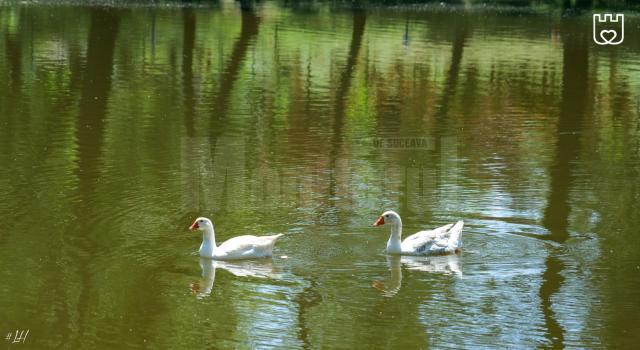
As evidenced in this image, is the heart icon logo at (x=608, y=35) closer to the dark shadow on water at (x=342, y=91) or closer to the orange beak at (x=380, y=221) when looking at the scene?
the dark shadow on water at (x=342, y=91)

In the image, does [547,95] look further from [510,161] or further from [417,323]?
[417,323]

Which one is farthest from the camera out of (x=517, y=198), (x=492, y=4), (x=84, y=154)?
(x=492, y=4)

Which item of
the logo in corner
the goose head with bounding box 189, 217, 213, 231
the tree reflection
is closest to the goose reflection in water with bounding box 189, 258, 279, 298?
the goose head with bounding box 189, 217, 213, 231

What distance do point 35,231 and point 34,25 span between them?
26634mm

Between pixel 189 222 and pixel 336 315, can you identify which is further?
pixel 189 222

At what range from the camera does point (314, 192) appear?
18.6m

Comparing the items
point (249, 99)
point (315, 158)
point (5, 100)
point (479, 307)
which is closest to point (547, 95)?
point (249, 99)

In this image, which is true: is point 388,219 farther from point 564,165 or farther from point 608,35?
point 608,35

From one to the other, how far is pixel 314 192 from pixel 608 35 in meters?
28.0

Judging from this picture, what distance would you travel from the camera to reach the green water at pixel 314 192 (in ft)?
42.9

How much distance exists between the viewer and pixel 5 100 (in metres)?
26.8

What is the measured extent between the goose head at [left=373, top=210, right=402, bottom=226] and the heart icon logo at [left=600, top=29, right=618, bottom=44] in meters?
28.5

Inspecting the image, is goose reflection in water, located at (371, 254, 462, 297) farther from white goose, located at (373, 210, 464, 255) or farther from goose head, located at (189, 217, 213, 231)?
goose head, located at (189, 217, 213, 231)

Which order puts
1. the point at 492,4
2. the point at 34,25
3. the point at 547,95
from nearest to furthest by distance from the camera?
the point at 547,95
the point at 34,25
the point at 492,4
